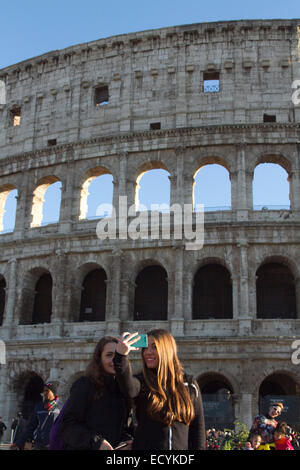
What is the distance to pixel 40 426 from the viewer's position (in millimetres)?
6387

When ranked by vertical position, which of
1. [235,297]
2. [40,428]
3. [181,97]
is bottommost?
[40,428]

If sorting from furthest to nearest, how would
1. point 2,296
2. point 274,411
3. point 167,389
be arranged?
point 2,296
point 274,411
point 167,389

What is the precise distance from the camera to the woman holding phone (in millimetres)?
3910

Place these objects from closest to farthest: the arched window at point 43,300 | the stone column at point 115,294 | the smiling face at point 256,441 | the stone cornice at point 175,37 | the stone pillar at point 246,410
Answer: the smiling face at point 256,441, the stone pillar at point 246,410, the stone column at point 115,294, the arched window at point 43,300, the stone cornice at point 175,37

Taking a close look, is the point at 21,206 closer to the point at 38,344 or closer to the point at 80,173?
the point at 80,173

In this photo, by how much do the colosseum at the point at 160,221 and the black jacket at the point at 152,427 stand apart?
1492 centimetres

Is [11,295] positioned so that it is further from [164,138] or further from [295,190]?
[295,190]

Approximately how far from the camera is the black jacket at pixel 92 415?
160 inches

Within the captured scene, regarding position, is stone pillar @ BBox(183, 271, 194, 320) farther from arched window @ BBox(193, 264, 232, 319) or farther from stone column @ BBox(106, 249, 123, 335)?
stone column @ BBox(106, 249, 123, 335)

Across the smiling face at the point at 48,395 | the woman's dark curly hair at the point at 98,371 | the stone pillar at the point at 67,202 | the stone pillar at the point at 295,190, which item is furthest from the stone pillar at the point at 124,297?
the woman's dark curly hair at the point at 98,371

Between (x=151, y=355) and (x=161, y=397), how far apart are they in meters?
0.33

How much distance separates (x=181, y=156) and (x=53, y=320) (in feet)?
29.7

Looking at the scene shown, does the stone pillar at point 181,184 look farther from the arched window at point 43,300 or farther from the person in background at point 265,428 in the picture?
the person in background at point 265,428

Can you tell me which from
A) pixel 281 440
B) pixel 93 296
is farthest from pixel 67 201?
pixel 281 440
